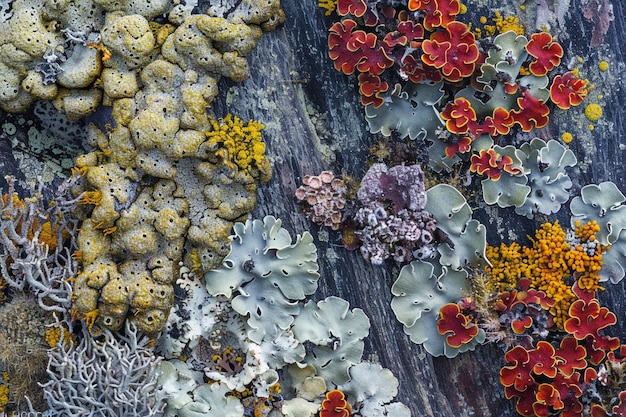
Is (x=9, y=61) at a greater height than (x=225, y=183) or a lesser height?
greater

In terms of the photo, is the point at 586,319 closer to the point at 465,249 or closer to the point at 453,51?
the point at 465,249

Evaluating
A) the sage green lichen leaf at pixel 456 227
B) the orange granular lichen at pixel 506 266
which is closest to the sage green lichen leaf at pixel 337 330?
the sage green lichen leaf at pixel 456 227

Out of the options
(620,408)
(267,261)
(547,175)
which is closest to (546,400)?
(620,408)

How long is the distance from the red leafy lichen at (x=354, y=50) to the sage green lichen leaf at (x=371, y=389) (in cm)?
233

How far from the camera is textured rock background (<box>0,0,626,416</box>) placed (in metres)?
4.47

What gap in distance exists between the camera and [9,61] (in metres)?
4.30

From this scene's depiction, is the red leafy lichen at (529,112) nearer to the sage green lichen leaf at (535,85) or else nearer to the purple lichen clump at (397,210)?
the sage green lichen leaf at (535,85)

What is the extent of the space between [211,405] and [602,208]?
134 inches

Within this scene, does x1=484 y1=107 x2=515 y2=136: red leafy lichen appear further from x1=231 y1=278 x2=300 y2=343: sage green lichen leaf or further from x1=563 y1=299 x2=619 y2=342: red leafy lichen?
x1=231 y1=278 x2=300 y2=343: sage green lichen leaf

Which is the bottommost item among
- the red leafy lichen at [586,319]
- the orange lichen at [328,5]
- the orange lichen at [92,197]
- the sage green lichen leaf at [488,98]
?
the orange lichen at [92,197]

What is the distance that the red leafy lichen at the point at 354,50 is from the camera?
167 inches

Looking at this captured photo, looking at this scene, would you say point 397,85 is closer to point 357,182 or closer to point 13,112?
point 357,182

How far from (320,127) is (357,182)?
528 millimetres

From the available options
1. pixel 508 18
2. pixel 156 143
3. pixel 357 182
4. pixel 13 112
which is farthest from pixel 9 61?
pixel 508 18
